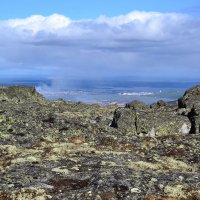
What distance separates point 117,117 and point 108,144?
7363mm

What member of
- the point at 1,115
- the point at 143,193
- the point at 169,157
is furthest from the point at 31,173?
the point at 1,115

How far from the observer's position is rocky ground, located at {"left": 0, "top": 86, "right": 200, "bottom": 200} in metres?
24.1

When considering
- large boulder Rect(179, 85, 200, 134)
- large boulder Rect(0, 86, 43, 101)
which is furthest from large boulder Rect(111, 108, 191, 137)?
large boulder Rect(0, 86, 43, 101)

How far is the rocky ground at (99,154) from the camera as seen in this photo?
2409 cm

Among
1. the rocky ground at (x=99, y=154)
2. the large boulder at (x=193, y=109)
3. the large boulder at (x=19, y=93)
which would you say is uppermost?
the large boulder at (x=19, y=93)

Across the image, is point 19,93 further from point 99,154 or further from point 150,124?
point 99,154

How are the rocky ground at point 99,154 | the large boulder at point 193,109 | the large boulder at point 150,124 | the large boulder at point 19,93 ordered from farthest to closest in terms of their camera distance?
the large boulder at point 19,93 < the large boulder at point 193,109 < the large boulder at point 150,124 < the rocky ground at point 99,154

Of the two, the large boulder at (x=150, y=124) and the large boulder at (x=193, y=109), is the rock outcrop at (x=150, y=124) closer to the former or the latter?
the large boulder at (x=150, y=124)

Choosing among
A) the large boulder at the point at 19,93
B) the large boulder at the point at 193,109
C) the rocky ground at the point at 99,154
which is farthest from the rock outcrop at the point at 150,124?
the large boulder at the point at 19,93

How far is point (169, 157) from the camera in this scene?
112 ft

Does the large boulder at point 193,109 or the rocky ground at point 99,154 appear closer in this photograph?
the rocky ground at point 99,154

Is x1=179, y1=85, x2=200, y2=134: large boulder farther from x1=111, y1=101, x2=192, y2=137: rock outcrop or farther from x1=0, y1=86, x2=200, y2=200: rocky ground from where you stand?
x1=111, y1=101, x2=192, y2=137: rock outcrop

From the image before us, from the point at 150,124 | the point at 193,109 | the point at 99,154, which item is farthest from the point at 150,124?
the point at 99,154

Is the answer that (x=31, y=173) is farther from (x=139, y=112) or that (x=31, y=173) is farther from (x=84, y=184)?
(x=139, y=112)
